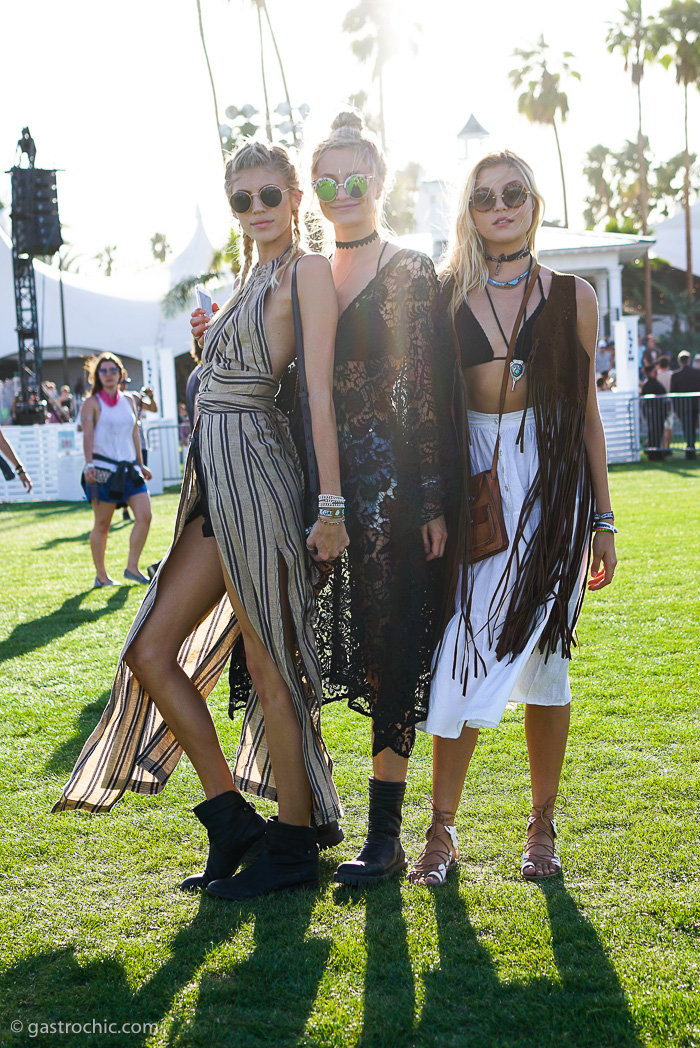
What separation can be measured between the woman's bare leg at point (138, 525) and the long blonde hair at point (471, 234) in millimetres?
5617

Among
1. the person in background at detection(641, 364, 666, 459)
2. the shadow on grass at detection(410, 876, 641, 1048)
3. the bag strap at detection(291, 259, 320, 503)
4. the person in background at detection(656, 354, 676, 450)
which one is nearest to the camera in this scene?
the shadow on grass at detection(410, 876, 641, 1048)

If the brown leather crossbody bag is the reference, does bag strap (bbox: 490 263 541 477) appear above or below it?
above

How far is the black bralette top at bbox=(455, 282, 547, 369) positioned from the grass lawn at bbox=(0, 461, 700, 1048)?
147 centimetres

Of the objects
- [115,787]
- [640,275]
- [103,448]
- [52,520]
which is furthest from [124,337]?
[115,787]

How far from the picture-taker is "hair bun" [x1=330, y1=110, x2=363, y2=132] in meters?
2.96

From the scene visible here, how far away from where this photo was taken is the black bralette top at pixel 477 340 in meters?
2.85

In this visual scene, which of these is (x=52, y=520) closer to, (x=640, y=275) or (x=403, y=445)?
(x=403, y=445)

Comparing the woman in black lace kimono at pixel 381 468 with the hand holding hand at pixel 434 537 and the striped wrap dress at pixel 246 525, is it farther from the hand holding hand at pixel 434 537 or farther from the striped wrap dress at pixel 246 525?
the striped wrap dress at pixel 246 525

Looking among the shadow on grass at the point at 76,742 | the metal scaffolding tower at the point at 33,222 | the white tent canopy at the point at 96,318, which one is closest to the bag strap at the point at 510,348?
the shadow on grass at the point at 76,742

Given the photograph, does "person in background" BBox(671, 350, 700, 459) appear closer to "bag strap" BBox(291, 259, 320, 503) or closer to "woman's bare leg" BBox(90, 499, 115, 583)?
"woman's bare leg" BBox(90, 499, 115, 583)

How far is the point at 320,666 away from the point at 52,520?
1206 centimetres

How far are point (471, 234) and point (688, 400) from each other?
15.2 meters

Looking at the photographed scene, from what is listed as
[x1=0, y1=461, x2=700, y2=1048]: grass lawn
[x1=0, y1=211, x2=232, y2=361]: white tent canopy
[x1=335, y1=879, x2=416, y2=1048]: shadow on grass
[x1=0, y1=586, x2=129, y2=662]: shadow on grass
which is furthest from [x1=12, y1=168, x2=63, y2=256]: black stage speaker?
[x1=335, y1=879, x2=416, y2=1048]: shadow on grass

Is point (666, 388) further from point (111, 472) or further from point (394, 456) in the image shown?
point (394, 456)
